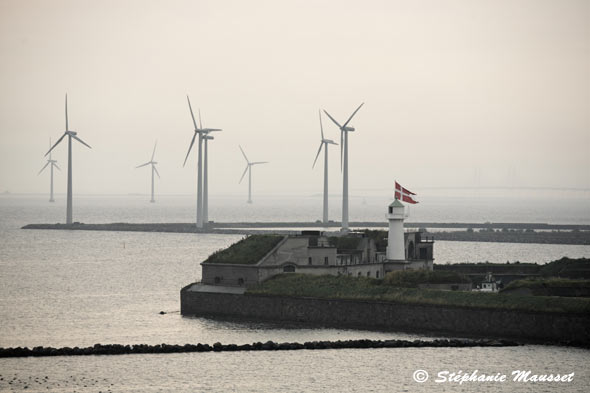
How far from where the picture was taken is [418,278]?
2926 inches

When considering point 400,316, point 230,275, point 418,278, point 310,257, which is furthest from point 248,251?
point 400,316

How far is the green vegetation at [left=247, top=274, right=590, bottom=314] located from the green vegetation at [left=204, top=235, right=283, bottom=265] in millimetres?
2730

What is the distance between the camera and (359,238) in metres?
85.6

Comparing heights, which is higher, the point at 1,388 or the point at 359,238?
the point at 359,238

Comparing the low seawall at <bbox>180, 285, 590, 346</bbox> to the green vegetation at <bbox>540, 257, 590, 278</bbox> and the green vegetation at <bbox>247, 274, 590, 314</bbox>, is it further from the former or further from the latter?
the green vegetation at <bbox>540, 257, 590, 278</bbox>

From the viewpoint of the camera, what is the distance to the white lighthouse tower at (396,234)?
276 feet

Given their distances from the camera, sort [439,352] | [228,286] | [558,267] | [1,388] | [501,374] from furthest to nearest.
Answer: [558,267]
[228,286]
[439,352]
[501,374]
[1,388]

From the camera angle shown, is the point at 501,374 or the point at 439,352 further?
the point at 439,352

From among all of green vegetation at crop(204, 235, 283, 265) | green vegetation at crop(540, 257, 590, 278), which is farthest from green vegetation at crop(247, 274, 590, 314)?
green vegetation at crop(540, 257, 590, 278)

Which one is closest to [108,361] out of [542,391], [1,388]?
[1,388]

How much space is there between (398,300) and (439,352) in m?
9.52

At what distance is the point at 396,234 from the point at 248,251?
13303 mm

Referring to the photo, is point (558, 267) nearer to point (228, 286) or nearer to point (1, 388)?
point (228, 286)

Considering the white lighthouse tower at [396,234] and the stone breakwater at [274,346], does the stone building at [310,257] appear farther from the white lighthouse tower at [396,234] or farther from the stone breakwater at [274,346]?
the stone breakwater at [274,346]
